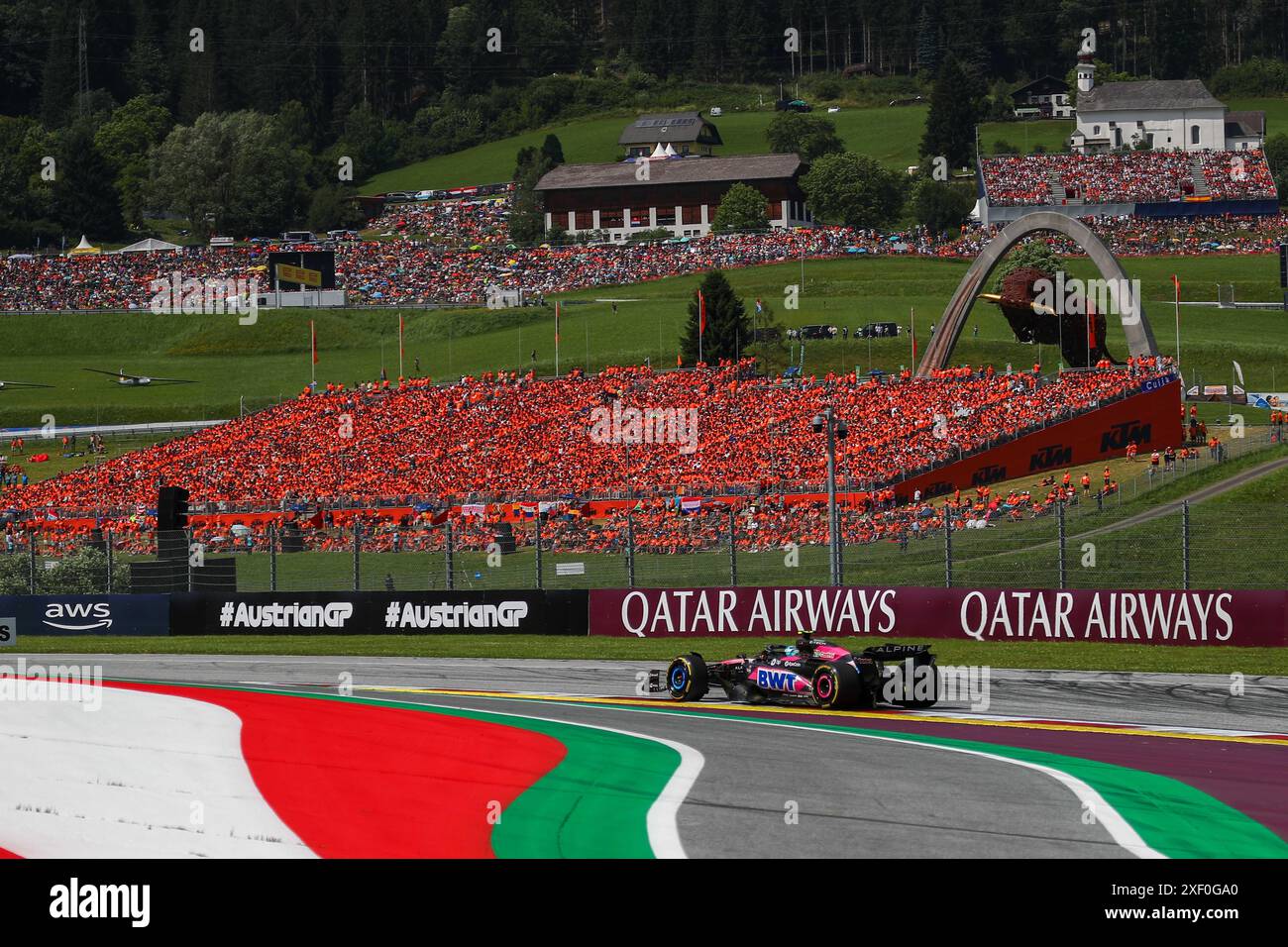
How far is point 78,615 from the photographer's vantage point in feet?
116

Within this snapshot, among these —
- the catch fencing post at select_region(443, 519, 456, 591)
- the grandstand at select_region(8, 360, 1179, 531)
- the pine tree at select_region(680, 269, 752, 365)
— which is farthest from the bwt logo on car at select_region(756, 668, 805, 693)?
the pine tree at select_region(680, 269, 752, 365)

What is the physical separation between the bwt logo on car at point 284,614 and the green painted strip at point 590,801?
1845 cm

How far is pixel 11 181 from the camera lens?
142125mm

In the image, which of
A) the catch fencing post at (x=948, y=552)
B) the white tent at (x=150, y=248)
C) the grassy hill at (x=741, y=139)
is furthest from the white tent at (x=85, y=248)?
the catch fencing post at (x=948, y=552)

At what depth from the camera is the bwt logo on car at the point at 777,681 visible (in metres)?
18.3

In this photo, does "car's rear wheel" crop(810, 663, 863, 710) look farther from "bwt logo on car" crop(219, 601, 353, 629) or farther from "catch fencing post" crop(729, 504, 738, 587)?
"bwt logo on car" crop(219, 601, 353, 629)

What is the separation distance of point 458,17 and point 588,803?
646 ft

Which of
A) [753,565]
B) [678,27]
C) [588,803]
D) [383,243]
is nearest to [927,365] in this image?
[753,565]

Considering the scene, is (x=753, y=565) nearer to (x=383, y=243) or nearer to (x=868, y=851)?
(x=868, y=851)

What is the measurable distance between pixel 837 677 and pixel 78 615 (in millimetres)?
23048

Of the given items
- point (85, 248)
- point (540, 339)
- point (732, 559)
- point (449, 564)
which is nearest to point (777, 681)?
point (732, 559)

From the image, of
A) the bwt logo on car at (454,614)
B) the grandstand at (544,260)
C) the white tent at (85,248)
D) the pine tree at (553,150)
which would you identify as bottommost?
the bwt logo on car at (454,614)

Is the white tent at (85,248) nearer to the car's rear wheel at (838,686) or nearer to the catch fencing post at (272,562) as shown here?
the catch fencing post at (272,562)

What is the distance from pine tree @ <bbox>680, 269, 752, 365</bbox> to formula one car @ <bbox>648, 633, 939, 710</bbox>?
1927 inches
